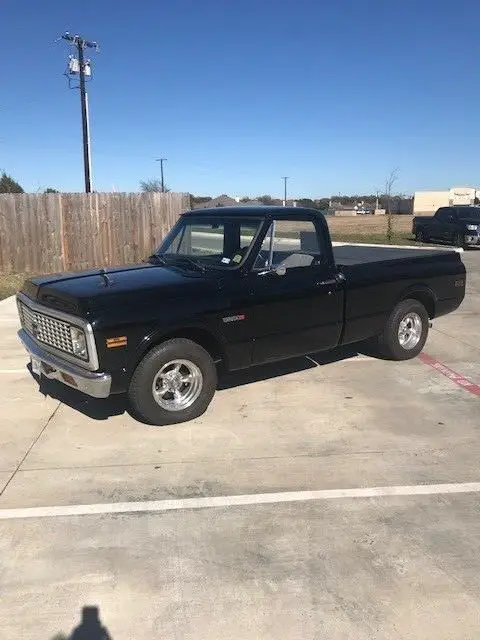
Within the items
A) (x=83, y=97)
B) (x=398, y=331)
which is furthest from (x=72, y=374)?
(x=83, y=97)

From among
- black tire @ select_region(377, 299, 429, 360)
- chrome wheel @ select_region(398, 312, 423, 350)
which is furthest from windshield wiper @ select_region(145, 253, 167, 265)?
chrome wheel @ select_region(398, 312, 423, 350)

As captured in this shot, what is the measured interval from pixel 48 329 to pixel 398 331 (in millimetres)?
4003

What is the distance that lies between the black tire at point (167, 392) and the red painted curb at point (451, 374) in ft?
9.22

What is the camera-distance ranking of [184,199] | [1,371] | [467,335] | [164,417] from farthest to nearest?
[184,199]
[467,335]
[1,371]
[164,417]

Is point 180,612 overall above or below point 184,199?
below

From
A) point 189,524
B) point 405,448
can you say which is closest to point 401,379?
point 405,448

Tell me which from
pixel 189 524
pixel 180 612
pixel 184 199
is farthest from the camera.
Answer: pixel 184 199

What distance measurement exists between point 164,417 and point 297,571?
2179 mm

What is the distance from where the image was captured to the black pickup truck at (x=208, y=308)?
4512 millimetres

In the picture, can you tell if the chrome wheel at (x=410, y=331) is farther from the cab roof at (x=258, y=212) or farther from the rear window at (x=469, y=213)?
the rear window at (x=469, y=213)

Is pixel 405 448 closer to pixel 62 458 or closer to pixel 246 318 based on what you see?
pixel 246 318

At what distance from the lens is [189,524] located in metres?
3.48

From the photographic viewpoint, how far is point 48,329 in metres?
4.91

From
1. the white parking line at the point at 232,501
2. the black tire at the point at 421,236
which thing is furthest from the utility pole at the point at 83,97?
the white parking line at the point at 232,501
